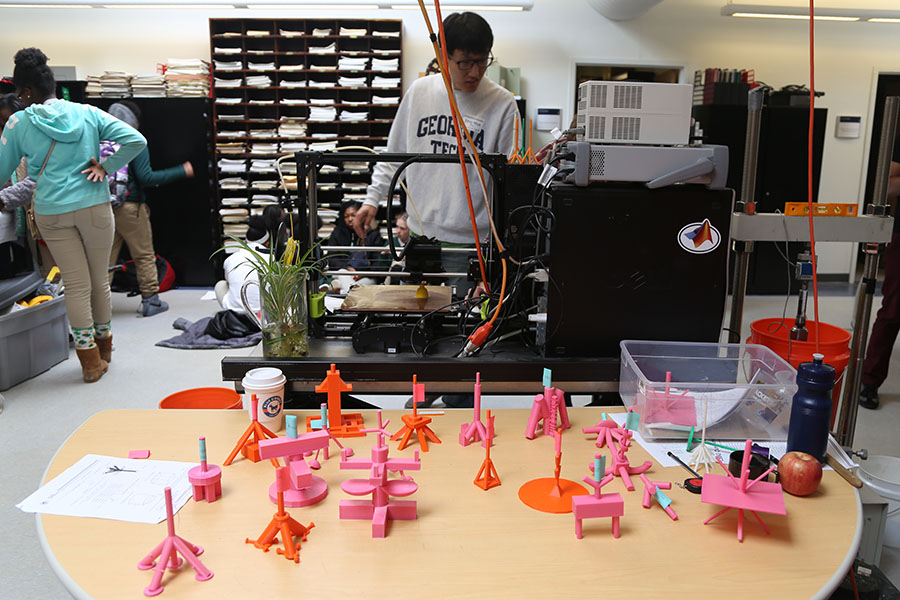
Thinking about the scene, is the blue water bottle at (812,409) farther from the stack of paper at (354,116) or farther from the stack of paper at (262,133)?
the stack of paper at (262,133)

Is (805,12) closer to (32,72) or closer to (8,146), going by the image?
(32,72)

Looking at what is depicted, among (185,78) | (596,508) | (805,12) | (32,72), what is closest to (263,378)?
(596,508)

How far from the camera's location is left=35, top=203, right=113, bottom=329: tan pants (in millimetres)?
3096

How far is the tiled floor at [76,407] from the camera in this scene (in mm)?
1896

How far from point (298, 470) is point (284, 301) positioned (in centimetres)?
53

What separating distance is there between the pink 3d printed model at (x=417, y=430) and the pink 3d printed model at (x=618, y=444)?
A: 330 mm

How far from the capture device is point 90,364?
10.9 ft

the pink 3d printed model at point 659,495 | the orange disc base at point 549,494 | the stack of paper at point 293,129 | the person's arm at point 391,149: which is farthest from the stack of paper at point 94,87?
the pink 3d printed model at point 659,495

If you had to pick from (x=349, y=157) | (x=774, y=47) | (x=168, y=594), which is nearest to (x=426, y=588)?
(x=168, y=594)

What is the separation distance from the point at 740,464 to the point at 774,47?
5.86m

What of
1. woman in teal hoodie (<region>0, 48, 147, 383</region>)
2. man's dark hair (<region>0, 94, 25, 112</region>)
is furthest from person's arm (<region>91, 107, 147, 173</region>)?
man's dark hair (<region>0, 94, 25, 112</region>)

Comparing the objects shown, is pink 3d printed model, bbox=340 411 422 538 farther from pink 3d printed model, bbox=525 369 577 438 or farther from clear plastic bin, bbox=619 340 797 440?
clear plastic bin, bbox=619 340 797 440

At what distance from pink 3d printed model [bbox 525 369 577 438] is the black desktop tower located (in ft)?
0.73

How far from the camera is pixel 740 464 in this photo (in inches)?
44.9
